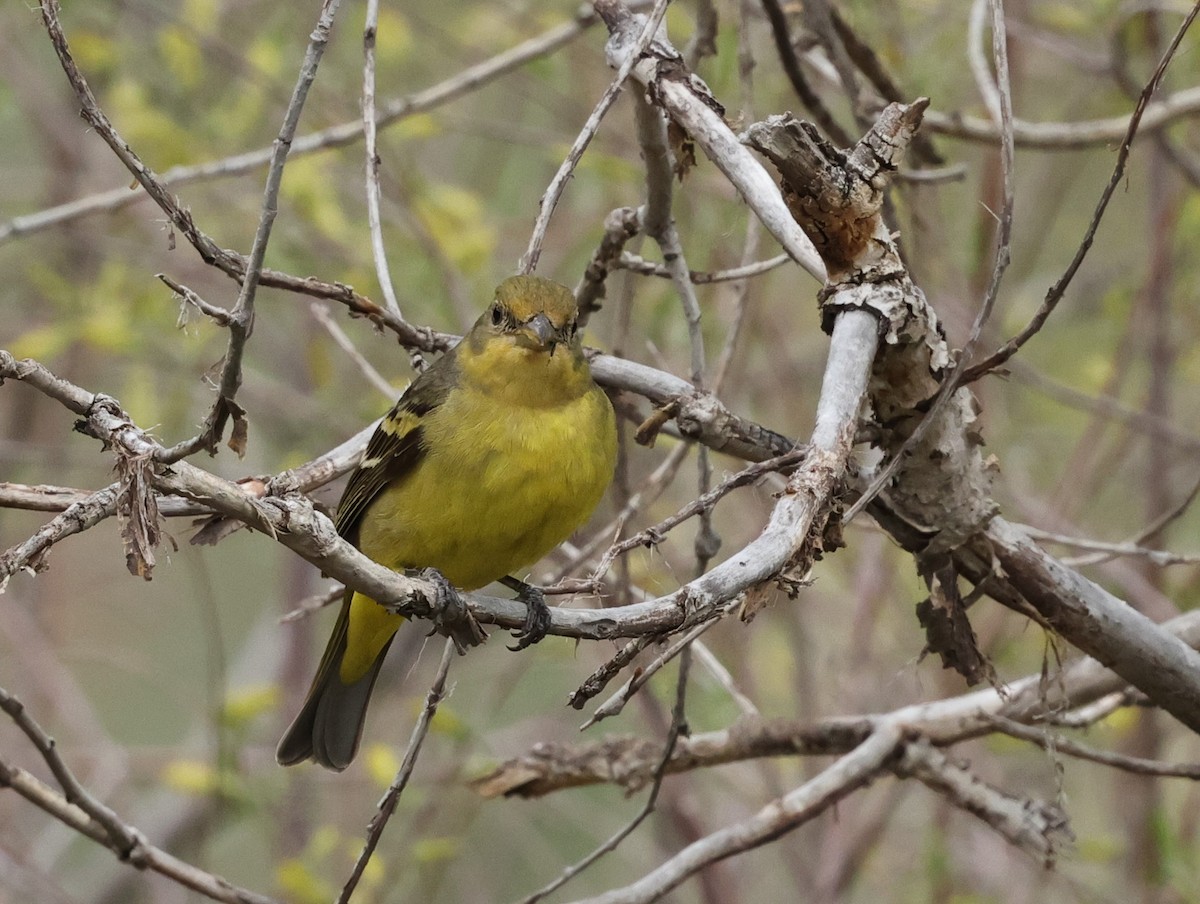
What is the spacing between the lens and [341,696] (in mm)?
4195

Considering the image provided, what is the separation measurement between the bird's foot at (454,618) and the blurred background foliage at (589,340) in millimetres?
1814

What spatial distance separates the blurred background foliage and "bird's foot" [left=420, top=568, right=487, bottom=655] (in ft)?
5.95

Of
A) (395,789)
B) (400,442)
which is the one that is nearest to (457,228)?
(400,442)

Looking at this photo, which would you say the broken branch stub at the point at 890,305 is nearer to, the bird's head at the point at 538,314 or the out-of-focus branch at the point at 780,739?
the out-of-focus branch at the point at 780,739

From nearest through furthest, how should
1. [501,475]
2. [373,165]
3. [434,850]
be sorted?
[373,165], [501,475], [434,850]

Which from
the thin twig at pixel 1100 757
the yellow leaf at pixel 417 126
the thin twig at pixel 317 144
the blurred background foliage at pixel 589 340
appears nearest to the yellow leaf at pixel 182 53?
the blurred background foliage at pixel 589 340

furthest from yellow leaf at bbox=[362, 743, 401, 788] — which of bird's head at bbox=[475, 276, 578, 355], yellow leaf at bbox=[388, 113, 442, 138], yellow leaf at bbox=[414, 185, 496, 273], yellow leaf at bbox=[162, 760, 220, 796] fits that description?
yellow leaf at bbox=[388, 113, 442, 138]

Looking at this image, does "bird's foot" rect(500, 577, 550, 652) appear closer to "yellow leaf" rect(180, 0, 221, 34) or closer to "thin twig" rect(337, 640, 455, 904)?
"thin twig" rect(337, 640, 455, 904)

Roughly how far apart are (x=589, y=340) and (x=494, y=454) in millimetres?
2422

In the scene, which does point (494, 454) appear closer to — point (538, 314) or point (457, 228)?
point (538, 314)

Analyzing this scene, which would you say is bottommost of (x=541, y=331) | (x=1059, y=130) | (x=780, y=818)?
(x=780, y=818)

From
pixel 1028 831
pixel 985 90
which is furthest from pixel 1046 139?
pixel 1028 831

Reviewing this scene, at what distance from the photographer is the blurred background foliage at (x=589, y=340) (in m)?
5.32

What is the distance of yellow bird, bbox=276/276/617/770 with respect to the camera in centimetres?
345
